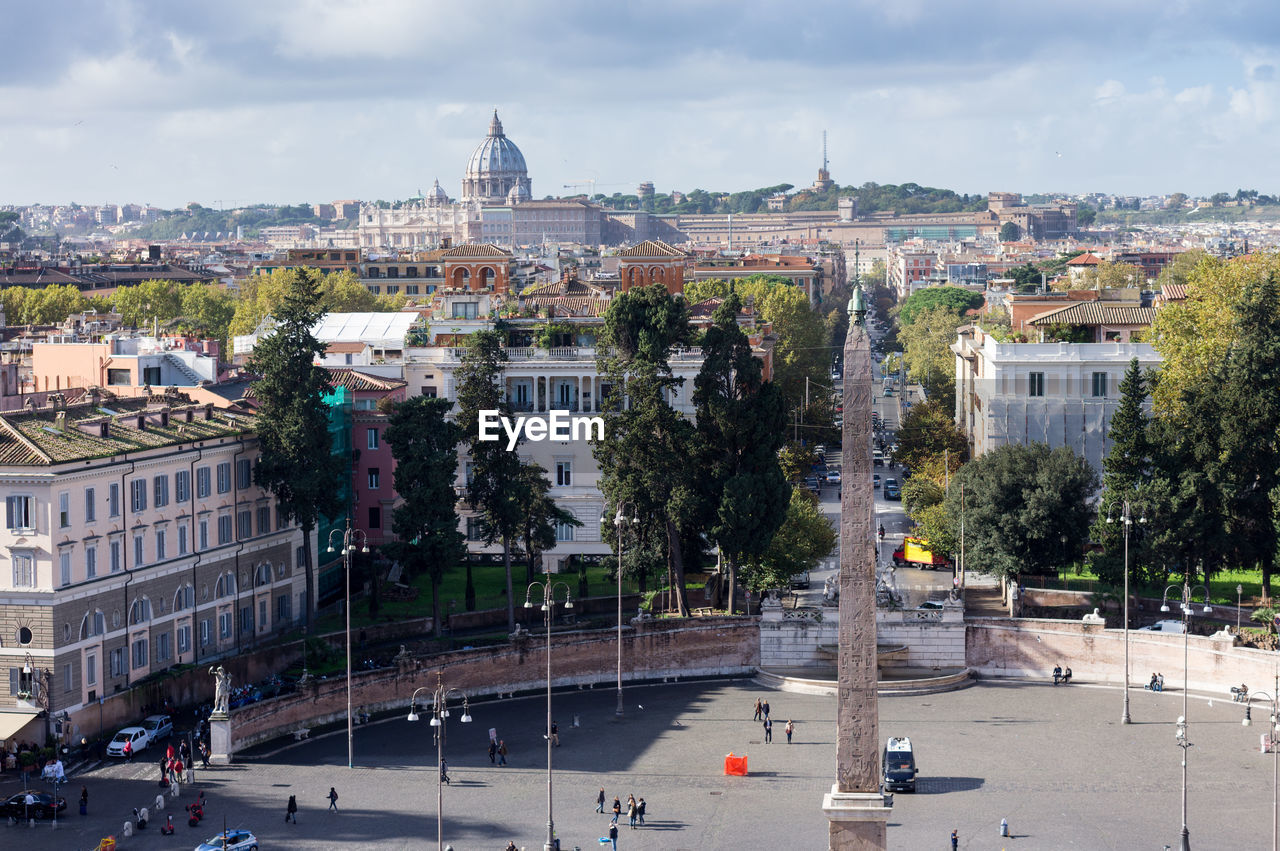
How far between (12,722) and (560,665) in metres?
16.9

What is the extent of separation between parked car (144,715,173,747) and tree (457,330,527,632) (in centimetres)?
1320

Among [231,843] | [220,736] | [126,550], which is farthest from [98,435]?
[231,843]

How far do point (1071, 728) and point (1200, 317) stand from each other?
2339 centimetres

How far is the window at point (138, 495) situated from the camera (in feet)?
184

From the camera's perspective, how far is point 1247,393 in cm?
6350

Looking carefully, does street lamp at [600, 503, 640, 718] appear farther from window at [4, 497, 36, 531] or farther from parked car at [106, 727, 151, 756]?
window at [4, 497, 36, 531]

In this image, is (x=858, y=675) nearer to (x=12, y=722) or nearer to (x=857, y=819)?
(x=857, y=819)

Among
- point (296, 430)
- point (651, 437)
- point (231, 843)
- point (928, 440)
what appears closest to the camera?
point (231, 843)

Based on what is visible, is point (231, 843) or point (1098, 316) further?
point (1098, 316)

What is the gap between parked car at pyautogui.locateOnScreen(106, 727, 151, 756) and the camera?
50941 millimetres

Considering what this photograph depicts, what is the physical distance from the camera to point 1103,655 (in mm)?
60625

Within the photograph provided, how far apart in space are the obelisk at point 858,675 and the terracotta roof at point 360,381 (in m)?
42.8

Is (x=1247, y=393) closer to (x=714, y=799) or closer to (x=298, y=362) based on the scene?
(x=714, y=799)

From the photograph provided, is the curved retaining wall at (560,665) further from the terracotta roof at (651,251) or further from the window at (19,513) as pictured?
the terracotta roof at (651,251)
